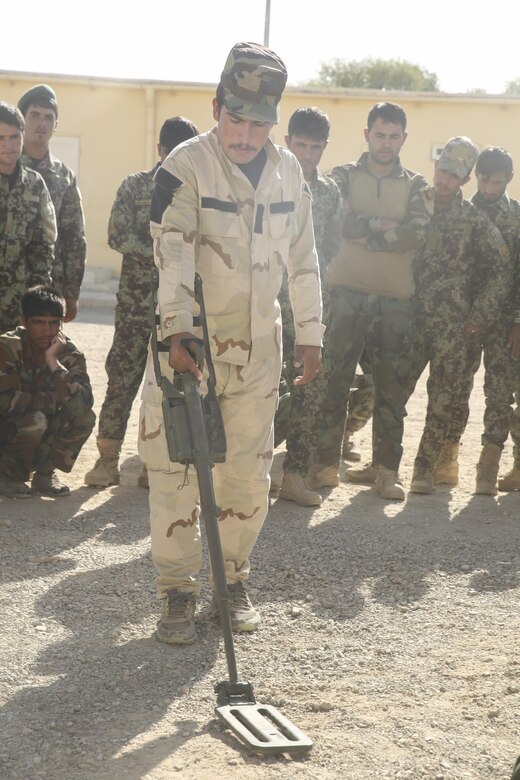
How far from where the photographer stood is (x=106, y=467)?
641 cm

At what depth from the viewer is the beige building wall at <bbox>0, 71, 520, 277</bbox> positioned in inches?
734

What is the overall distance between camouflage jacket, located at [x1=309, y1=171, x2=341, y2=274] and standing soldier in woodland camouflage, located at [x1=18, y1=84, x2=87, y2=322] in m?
1.56

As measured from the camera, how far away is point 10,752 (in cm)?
315

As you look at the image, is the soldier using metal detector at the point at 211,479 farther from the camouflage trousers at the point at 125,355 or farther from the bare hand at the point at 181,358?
the camouflage trousers at the point at 125,355

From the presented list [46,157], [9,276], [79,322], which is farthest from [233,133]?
[79,322]

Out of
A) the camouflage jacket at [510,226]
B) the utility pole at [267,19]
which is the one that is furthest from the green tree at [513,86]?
the camouflage jacket at [510,226]

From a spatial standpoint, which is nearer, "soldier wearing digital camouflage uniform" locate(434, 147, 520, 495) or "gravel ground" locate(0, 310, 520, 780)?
"gravel ground" locate(0, 310, 520, 780)

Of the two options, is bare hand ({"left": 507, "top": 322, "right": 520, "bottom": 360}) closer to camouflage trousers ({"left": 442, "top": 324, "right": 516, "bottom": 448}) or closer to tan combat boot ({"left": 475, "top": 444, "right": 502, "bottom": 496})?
camouflage trousers ({"left": 442, "top": 324, "right": 516, "bottom": 448})

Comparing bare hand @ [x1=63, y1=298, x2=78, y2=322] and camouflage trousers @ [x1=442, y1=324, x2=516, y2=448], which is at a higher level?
bare hand @ [x1=63, y1=298, x2=78, y2=322]

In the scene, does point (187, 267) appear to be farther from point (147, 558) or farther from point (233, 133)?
point (147, 558)

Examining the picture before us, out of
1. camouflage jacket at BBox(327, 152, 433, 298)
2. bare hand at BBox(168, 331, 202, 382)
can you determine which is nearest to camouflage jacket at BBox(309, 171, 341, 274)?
camouflage jacket at BBox(327, 152, 433, 298)

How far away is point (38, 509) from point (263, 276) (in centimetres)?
235

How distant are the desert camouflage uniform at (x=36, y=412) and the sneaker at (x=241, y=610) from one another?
6.59 ft

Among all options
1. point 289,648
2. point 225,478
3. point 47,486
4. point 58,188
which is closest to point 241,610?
point 289,648
